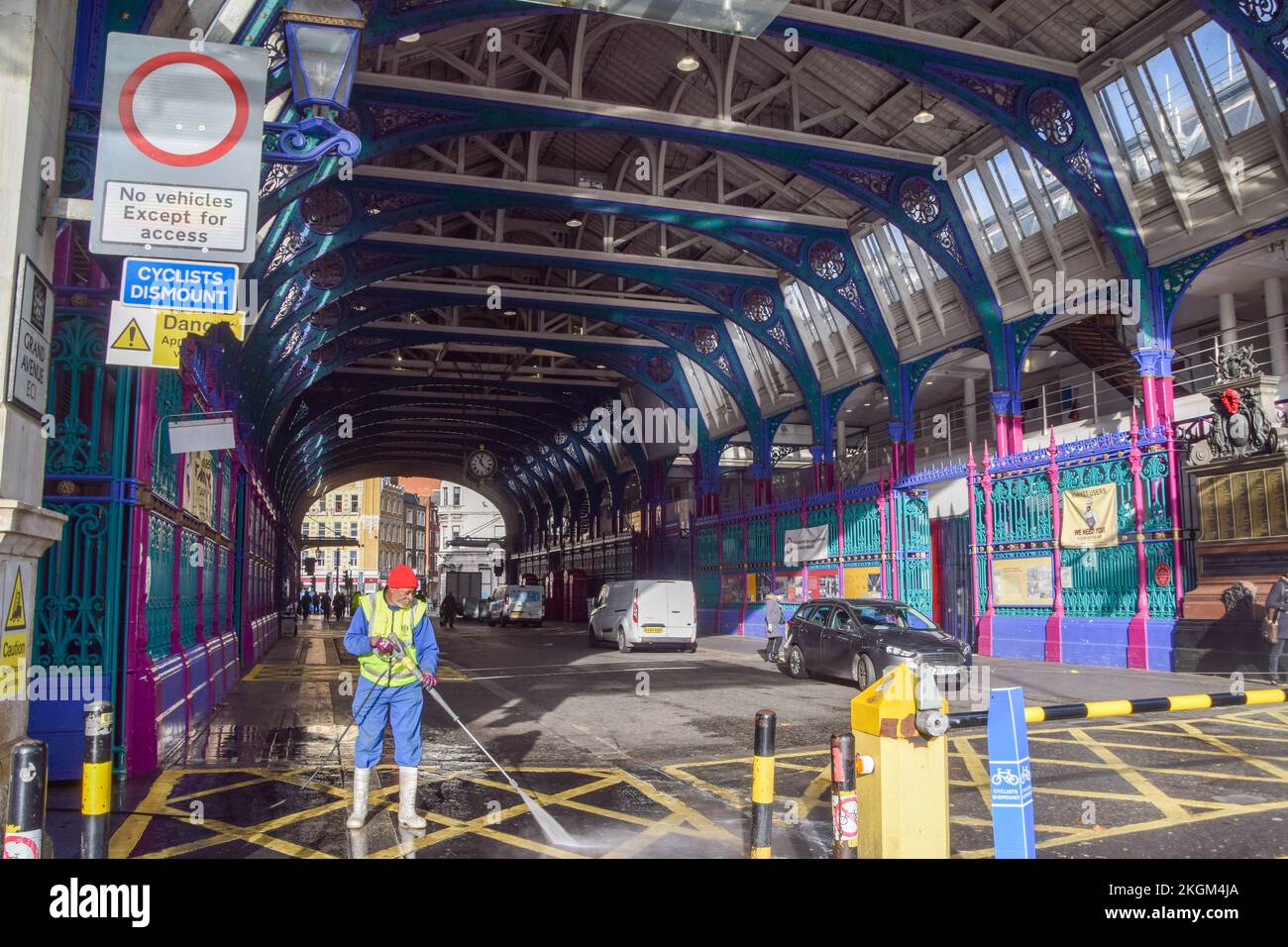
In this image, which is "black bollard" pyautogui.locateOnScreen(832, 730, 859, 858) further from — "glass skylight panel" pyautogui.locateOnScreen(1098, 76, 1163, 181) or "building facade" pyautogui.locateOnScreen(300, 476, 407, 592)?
"building facade" pyautogui.locateOnScreen(300, 476, 407, 592)

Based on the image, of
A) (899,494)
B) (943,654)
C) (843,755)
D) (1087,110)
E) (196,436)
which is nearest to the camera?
(843,755)

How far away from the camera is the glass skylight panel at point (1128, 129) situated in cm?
1803

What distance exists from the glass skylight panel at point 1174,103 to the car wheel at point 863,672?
1118cm

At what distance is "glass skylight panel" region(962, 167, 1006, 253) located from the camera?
73.0 ft

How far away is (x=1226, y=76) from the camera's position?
16.7m

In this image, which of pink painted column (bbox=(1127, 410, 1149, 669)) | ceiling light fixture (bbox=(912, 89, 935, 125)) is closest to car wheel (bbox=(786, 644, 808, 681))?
A: pink painted column (bbox=(1127, 410, 1149, 669))

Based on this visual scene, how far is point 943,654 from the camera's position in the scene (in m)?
14.1

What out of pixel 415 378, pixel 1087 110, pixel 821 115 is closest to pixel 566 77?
pixel 821 115
